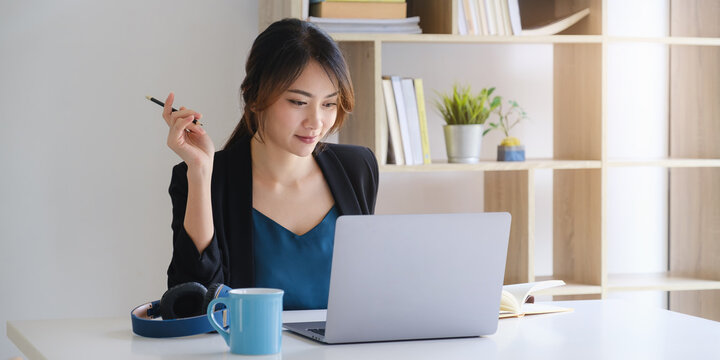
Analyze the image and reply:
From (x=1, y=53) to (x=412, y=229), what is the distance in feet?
6.27

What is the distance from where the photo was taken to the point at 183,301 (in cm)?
132

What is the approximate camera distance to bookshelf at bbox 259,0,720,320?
8.43 ft

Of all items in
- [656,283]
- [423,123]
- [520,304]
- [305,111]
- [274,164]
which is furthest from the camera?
[656,283]

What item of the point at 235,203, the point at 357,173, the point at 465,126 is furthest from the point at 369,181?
the point at 465,126

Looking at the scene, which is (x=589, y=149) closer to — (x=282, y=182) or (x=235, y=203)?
(x=282, y=182)

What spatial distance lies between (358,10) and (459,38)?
1.11 ft

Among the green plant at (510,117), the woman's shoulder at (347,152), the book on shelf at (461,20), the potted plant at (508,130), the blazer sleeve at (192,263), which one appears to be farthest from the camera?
the green plant at (510,117)

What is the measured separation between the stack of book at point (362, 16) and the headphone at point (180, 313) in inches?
51.4

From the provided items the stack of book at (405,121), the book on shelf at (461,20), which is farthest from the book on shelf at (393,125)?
the book on shelf at (461,20)

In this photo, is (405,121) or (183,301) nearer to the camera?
(183,301)

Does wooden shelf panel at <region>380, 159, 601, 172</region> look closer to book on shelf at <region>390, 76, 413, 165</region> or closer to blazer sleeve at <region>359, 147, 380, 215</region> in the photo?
book on shelf at <region>390, 76, 413, 165</region>

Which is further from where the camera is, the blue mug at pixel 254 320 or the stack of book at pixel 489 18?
the stack of book at pixel 489 18

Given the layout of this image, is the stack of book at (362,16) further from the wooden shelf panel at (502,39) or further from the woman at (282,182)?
the woman at (282,182)

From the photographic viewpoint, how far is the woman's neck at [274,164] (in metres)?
1.94
